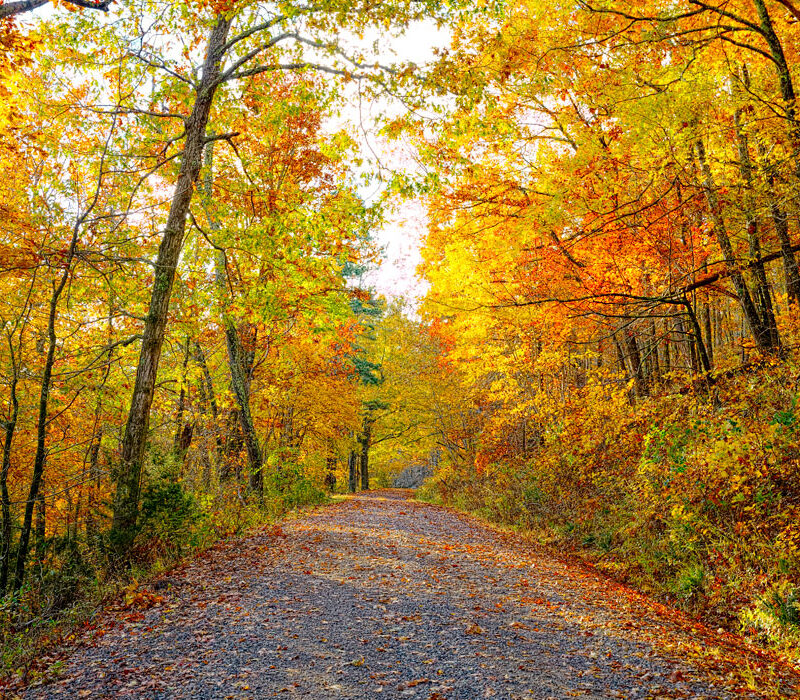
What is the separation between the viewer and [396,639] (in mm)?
4902

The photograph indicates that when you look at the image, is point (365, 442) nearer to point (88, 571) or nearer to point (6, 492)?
point (88, 571)

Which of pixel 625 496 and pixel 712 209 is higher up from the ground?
pixel 712 209

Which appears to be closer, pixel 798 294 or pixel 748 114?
pixel 748 114

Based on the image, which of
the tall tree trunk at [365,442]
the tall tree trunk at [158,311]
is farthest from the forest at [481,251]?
the tall tree trunk at [365,442]

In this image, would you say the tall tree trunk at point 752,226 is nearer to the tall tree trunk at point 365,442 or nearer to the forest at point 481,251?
the forest at point 481,251

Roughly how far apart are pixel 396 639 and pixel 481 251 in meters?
7.78

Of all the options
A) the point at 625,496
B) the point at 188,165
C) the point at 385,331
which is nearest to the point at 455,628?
the point at 625,496

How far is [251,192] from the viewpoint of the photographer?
9219mm

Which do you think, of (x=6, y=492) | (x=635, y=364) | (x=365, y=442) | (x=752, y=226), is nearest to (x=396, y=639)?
(x=6, y=492)

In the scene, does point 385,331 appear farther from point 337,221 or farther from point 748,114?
point 748,114

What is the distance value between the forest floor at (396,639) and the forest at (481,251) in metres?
0.83

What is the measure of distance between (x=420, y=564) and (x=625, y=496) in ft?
12.3

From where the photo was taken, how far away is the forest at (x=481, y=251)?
6441 millimetres

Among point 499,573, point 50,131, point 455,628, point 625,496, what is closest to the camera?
point 455,628
